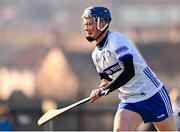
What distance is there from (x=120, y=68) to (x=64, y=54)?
4947mm

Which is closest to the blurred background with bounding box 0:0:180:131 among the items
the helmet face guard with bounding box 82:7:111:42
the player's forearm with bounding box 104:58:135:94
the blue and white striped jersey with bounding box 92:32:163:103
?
the blue and white striped jersey with bounding box 92:32:163:103

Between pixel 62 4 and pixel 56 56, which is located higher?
pixel 62 4

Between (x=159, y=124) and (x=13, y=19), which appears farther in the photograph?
(x=13, y=19)

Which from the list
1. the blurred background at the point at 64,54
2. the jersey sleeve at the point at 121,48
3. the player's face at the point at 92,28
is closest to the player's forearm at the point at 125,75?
the jersey sleeve at the point at 121,48

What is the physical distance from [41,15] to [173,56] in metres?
1.94

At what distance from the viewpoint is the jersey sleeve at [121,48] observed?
515cm

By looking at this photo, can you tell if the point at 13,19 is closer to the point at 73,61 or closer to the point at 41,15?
the point at 41,15

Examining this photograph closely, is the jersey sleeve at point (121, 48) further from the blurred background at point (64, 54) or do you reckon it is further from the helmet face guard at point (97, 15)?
the blurred background at point (64, 54)

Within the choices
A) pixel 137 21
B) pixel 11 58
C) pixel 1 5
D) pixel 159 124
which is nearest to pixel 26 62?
pixel 11 58

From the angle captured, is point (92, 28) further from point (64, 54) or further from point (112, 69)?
point (64, 54)

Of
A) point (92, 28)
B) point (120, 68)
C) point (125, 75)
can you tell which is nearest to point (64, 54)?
point (92, 28)

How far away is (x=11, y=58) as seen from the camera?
33.6 ft

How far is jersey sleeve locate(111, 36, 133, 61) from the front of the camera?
5148 mm

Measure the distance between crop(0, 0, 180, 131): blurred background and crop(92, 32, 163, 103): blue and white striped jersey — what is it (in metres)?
4.32
